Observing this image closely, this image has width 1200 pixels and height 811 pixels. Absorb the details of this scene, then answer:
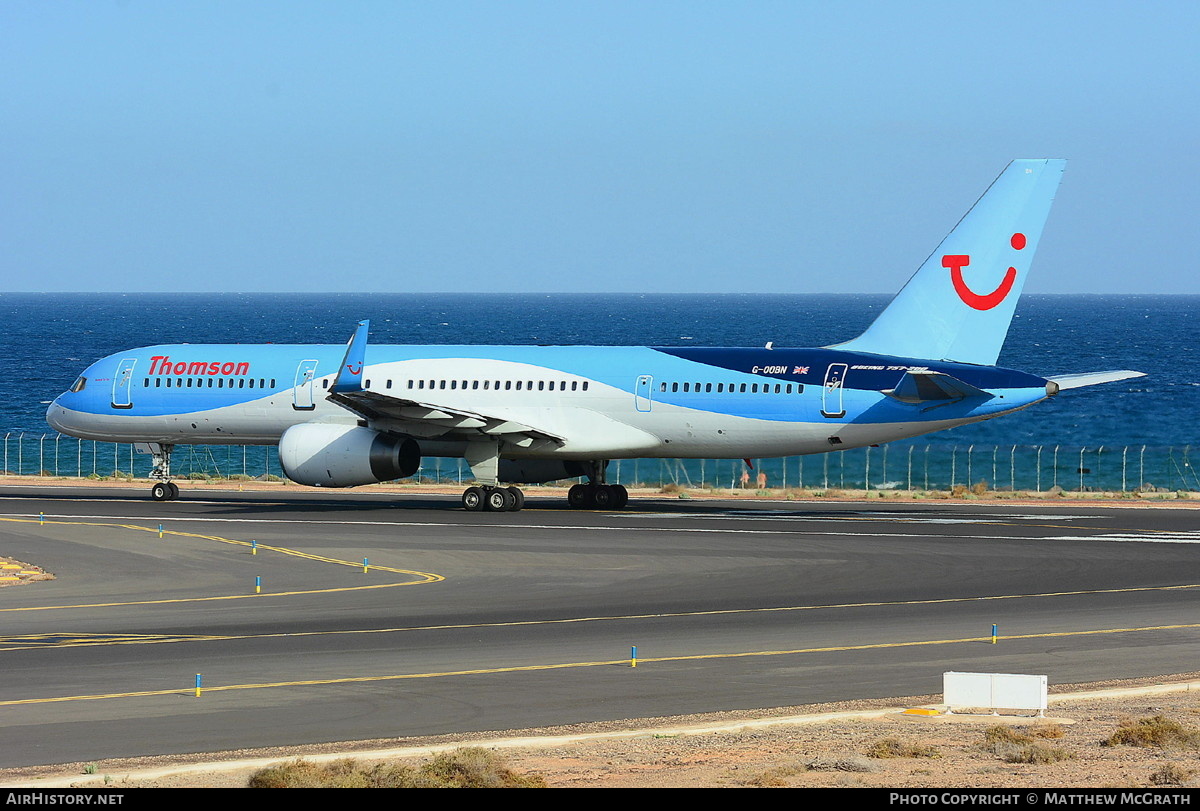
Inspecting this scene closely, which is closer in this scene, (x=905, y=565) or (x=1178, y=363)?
(x=905, y=565)

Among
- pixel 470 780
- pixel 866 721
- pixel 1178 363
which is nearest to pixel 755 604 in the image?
pixel 866 721

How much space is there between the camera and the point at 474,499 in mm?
47938

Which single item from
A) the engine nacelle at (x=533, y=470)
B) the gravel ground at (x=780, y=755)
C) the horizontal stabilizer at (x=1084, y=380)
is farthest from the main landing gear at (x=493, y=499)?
the gravel ground at (x=780, y=755)

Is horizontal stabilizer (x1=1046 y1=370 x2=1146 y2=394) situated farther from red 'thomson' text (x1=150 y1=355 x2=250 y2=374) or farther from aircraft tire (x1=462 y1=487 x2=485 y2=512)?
red 'thomson' text (x1=150 y1=355 x2=250 y2=374)

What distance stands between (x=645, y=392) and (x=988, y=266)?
10.0 m

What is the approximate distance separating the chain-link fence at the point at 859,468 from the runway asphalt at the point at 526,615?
537 inches

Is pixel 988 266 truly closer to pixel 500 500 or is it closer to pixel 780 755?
pixel 500 500

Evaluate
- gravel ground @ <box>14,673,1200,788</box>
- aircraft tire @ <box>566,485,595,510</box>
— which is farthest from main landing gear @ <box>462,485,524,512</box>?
gravel ground @ <box>14,673,1200,788</box>

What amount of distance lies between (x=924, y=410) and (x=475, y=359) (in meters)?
13.6

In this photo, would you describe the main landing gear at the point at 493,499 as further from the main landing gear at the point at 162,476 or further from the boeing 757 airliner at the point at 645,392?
the main landing gear at the point at 162,476

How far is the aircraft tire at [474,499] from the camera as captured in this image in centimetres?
4784

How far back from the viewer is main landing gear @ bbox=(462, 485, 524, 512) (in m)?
47.6

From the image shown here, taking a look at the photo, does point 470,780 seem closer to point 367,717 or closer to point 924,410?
point 367,717

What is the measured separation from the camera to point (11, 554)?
36.3m
